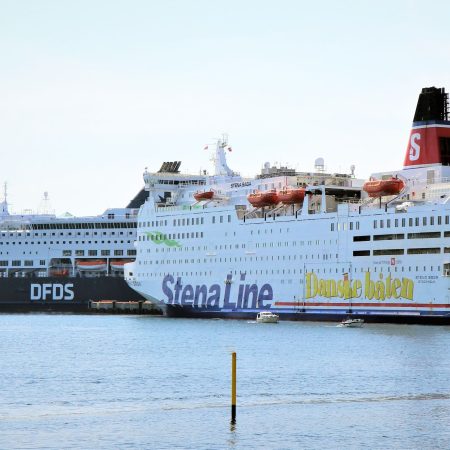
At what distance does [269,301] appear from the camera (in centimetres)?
7350

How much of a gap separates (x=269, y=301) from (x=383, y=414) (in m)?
45.2

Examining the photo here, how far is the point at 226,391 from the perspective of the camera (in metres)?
33.7

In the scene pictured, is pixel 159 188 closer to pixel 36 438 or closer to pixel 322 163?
pixel 322 163

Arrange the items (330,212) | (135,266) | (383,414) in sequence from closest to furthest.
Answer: (383,414), (330,212), (135,266)

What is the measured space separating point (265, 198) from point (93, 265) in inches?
1339

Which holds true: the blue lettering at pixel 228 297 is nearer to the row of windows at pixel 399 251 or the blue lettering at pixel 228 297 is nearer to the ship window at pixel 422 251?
the row of windows at pixel 399 251

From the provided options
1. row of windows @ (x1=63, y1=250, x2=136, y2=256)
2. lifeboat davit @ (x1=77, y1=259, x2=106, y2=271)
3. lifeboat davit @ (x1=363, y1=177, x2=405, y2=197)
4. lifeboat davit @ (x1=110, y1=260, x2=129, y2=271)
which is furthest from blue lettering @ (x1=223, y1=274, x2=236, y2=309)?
→ lifeboat davit @ (x1=77, y1=259, x2=106, y2=271)

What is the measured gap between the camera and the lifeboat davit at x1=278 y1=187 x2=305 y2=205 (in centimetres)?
7306

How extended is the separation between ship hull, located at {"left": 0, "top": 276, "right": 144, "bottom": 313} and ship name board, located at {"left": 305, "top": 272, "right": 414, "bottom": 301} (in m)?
31.3

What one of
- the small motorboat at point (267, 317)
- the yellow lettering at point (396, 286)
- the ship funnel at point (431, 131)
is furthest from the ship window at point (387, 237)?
the small motorboat at point (267, 317)

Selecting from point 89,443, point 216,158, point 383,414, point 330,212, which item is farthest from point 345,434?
point 216,158

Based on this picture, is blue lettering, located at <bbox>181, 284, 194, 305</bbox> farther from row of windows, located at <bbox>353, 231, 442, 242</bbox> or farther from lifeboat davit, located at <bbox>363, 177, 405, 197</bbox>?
lifeboat davit, located at <bbox>363, 177, 405, 197</bbox>

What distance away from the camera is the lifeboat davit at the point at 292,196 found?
7306cm

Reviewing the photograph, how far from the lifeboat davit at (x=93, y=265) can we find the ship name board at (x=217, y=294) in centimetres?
2475
